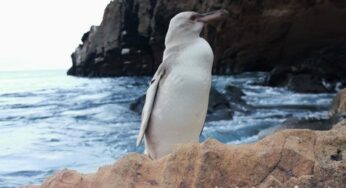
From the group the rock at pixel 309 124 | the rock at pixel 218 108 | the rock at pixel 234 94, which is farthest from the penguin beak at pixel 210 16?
the rock at pixel 234 94

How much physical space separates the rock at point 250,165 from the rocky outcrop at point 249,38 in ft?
40.7

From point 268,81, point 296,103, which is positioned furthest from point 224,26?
point 296,103

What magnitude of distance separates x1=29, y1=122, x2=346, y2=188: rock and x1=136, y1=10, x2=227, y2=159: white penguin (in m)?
1.04

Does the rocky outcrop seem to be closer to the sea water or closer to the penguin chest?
the sea water

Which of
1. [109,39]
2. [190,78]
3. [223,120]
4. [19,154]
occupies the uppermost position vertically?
[190,78]

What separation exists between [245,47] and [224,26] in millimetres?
1513

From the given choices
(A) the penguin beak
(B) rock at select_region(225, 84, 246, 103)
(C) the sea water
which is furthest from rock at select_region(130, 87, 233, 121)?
(A) the penguin beak

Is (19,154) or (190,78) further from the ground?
(190,78)

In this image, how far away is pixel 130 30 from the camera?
89.8 feet

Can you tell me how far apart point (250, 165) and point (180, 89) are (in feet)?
4.03

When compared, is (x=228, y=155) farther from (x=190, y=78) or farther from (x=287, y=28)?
(x=287, y=28)

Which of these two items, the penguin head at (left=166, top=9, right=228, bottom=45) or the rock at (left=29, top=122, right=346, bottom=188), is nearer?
the rock at (left=29, top=122, right=346, bottom=188)

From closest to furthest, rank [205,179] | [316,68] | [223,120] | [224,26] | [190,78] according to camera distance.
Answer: [205,179], [190,78], [223,120], [316,68], [224,26]

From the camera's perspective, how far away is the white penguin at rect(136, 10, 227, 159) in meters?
2.70
